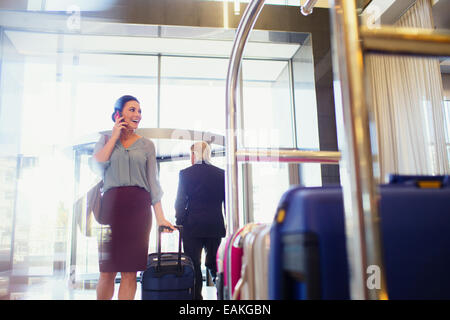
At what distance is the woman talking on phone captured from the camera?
1957 millimetres

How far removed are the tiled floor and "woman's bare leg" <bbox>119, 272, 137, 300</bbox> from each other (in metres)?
1.63

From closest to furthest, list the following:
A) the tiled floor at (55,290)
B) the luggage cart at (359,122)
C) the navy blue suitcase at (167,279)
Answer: the luggage cart at (359,122), the navy blue suitcase at (167,279), the tiled floor at (55,290)

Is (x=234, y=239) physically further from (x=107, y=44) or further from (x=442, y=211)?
(x=107, y=44)

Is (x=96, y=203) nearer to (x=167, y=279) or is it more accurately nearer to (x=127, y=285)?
(x=127, y=285)

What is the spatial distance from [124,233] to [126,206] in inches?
5.7

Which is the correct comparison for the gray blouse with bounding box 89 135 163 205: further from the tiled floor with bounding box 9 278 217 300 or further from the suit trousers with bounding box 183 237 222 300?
the tiled floor with bounding box 9 278 217 300

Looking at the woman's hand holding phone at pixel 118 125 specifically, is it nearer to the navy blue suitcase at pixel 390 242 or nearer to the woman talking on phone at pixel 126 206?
the woman talking on phone at pixel 126 206

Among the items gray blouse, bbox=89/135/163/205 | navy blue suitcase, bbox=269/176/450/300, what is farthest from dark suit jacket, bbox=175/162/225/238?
navy blue suitcase, bbox=269/176/450/300

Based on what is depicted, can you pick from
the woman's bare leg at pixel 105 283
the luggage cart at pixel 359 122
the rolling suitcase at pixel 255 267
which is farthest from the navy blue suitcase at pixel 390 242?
the woman's bare leg at pixel 105 283

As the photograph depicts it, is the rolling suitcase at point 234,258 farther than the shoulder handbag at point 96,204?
No

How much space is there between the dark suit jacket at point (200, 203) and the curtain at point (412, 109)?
5.79ft

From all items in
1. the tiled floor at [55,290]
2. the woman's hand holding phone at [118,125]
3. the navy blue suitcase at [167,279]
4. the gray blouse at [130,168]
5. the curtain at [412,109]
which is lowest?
the tiled floor at [55,290]

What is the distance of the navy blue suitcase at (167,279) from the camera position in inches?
86.0
